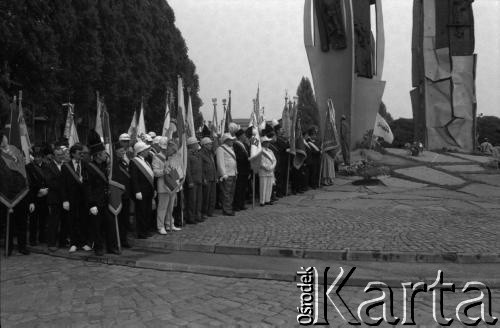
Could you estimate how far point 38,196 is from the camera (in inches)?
334

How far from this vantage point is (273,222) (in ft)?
31.4

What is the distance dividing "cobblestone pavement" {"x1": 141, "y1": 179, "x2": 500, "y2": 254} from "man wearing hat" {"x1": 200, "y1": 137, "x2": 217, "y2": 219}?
1.33 ft

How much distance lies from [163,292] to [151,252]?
2.34 meters

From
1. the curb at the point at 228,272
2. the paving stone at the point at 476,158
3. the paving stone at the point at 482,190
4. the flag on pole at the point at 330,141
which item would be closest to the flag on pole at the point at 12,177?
the curb at the point at 228,272

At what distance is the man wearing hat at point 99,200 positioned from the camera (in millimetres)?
7457

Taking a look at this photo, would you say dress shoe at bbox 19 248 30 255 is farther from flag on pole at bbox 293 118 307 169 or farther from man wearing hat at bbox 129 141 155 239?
flag on pole at bbox 293 118 307 169

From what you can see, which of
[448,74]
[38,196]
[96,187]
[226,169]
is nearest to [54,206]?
[38,196]

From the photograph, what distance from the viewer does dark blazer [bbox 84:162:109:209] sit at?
24.4 feet

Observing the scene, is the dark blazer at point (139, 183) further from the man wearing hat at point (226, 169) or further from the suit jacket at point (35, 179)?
the man wearing hat at point (226, 169)

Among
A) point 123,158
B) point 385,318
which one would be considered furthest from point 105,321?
point 123,158

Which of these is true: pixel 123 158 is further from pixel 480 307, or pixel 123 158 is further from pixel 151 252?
pixel 480 307

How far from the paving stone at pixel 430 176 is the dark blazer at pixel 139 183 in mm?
11056

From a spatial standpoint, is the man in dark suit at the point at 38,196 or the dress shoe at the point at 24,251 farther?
the man in dark suit at the point at 38,196

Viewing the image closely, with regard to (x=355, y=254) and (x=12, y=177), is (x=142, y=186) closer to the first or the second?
(x=12, y=177)
